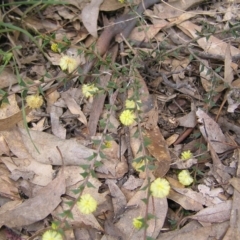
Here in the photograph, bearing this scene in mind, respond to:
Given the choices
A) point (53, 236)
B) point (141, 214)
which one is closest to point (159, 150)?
point (141, 214)

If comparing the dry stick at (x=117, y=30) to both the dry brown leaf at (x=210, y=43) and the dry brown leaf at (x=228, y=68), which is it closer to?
the dry brown leaf at (x=210, y=43)

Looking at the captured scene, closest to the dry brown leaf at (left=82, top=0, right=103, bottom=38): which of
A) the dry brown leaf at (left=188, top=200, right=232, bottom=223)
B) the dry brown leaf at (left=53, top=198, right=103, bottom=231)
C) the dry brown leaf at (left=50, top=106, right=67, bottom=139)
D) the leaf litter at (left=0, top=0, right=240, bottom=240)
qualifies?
the leaf litter at (left=0, top=0, right=240, bottom=240)

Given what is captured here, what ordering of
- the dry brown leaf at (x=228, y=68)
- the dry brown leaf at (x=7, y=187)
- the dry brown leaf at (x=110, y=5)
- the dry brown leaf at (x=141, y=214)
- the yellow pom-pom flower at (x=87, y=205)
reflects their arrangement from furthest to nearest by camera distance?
1. the dry brown leaf at (x=110, y=5)
2. the dry brown leaf at (x=228, y=68)
3. the dry brown leaf at (x=7, y=187)
4. the dry brown leaf at (x=141, y=214)
5. the yellow pom-pom flower at (x=87, y=205)

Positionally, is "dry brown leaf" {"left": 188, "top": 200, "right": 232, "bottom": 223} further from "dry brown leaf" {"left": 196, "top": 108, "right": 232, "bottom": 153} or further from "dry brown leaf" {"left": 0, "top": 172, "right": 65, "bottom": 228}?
"dry brown leaf" {"left": 0, "top": 172, "right": 65, "bottom": 228}

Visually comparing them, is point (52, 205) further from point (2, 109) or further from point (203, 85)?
point (203, 85)

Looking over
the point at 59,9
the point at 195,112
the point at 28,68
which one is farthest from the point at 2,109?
the point at 195,112

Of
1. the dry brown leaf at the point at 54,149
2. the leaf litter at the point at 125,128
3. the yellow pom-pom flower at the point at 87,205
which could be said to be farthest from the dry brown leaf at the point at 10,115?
the yellow pom-pom flower at the point at 87,205
